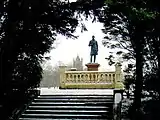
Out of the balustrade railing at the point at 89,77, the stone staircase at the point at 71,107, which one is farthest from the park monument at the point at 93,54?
the stone staircase at the point at 71,107

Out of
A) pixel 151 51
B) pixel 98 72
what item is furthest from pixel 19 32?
pixel 98 72

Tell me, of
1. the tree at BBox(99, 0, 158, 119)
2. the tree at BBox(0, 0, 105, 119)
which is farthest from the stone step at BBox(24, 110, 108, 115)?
the tree at BBox(99, 0, 158, 119)

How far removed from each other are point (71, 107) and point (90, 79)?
28.0 ft

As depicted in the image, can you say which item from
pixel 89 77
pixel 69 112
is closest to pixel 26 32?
pixel 69 112

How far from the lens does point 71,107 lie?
13.4 metres

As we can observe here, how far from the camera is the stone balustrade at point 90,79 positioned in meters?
21.5

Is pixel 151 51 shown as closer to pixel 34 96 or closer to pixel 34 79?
pixel 34 79

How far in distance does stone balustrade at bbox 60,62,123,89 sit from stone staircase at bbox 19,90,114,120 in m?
6.47

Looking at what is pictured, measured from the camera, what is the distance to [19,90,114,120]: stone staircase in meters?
12.6

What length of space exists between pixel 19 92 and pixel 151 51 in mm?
4775

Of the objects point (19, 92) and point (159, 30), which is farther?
point (19, 92)

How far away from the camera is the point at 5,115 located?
12070 millimetres

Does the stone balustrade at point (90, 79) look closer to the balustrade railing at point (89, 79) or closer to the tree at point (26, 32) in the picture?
the balustrade railing at point (89, 79)

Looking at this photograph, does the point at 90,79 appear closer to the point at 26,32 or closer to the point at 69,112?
the point at 69,112
